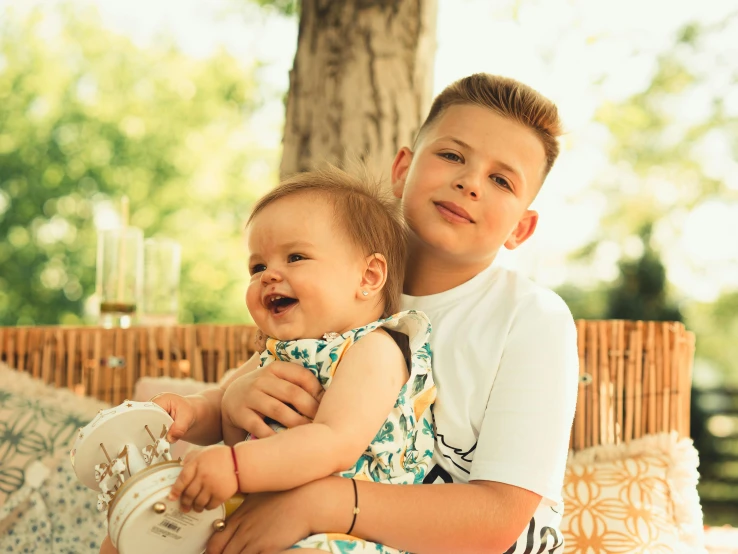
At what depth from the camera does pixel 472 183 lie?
55.9 inches

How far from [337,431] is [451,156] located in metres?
0.62

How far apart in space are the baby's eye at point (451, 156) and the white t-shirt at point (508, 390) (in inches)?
10.1

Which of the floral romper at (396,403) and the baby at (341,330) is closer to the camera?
the baby at (341,330)

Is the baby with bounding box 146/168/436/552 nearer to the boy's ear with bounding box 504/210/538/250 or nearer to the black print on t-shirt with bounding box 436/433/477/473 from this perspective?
the black print on t-shirt with bounding box 436/433/477/473

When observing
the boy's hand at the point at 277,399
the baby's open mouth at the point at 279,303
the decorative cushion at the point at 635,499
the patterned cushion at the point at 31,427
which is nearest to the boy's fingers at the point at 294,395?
the boy's hand at the point at 277,399

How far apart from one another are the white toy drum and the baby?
130mm

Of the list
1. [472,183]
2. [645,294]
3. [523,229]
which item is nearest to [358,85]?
[523,229]

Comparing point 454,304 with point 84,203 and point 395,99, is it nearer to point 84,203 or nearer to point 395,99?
point 395,99

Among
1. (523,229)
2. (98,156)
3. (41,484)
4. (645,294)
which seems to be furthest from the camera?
(98,156)

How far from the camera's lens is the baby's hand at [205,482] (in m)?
1.06

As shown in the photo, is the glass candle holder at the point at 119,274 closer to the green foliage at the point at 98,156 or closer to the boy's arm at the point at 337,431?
the boy's arm at the point at 337,431

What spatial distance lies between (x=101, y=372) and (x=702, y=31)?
854 cm

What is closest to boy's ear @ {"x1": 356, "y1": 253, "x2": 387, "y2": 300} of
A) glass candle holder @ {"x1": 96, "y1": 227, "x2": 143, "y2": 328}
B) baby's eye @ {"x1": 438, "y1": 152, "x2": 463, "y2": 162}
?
baby's eye @ {"x1": 438, "y1": 152, "x2": 463, "y2": 162}

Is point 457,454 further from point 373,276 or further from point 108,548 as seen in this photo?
point 108,548
